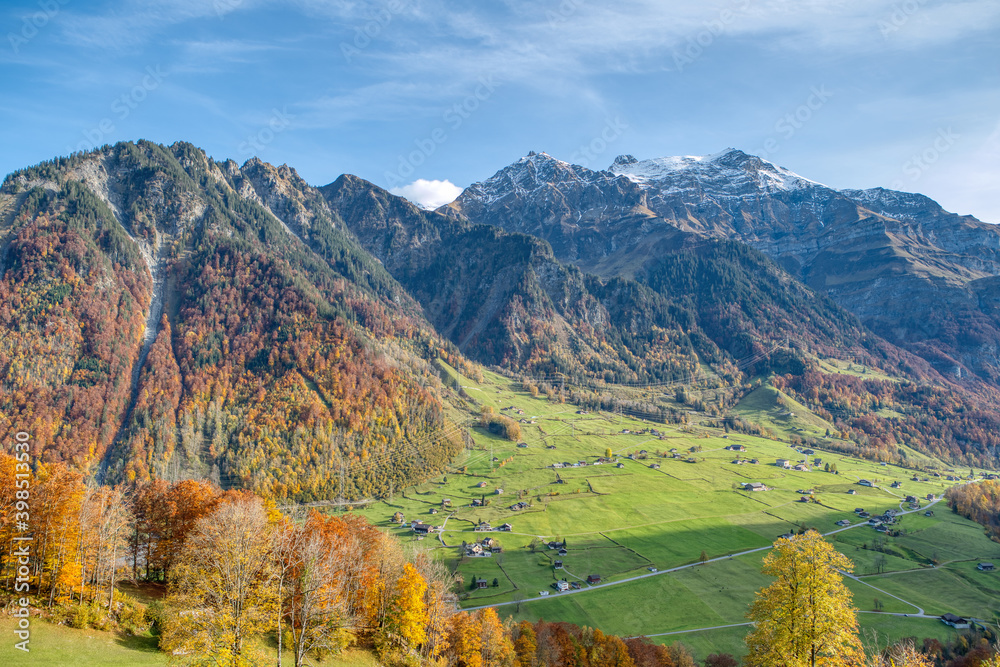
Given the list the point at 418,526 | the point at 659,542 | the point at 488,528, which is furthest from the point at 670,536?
the point at 418,526

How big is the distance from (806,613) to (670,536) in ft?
345

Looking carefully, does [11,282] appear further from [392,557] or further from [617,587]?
[617,587]

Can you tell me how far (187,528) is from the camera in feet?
187

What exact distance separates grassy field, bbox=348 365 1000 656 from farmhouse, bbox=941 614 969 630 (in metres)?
2.49

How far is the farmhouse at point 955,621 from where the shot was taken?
89250 mm

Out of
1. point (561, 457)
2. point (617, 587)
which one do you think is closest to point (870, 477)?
point (561, 457)

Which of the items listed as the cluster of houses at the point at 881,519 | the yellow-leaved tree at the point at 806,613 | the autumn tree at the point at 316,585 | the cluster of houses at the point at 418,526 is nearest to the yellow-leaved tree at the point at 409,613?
the autumn tree at the point at 316,585

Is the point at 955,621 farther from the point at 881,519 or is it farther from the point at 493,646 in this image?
the point at 493,646

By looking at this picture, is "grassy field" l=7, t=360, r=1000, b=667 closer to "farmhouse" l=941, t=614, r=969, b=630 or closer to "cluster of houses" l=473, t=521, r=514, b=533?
"cluster of houses" l=473, t=521, r=514, b=533

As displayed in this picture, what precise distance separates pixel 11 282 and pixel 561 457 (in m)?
220

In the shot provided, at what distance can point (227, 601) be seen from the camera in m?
37.2

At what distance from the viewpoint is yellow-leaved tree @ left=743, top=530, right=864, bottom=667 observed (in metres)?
30.8

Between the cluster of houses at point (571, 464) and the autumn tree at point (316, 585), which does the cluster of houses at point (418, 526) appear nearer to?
the cluster of houses at point (571, 464)

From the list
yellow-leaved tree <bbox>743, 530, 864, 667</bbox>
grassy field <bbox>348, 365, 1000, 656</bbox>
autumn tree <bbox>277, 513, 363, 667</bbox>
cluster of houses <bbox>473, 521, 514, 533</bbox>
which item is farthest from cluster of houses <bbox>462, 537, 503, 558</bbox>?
yellow-leaved tree <bbox>743, 530, 864, 667</bbox>
